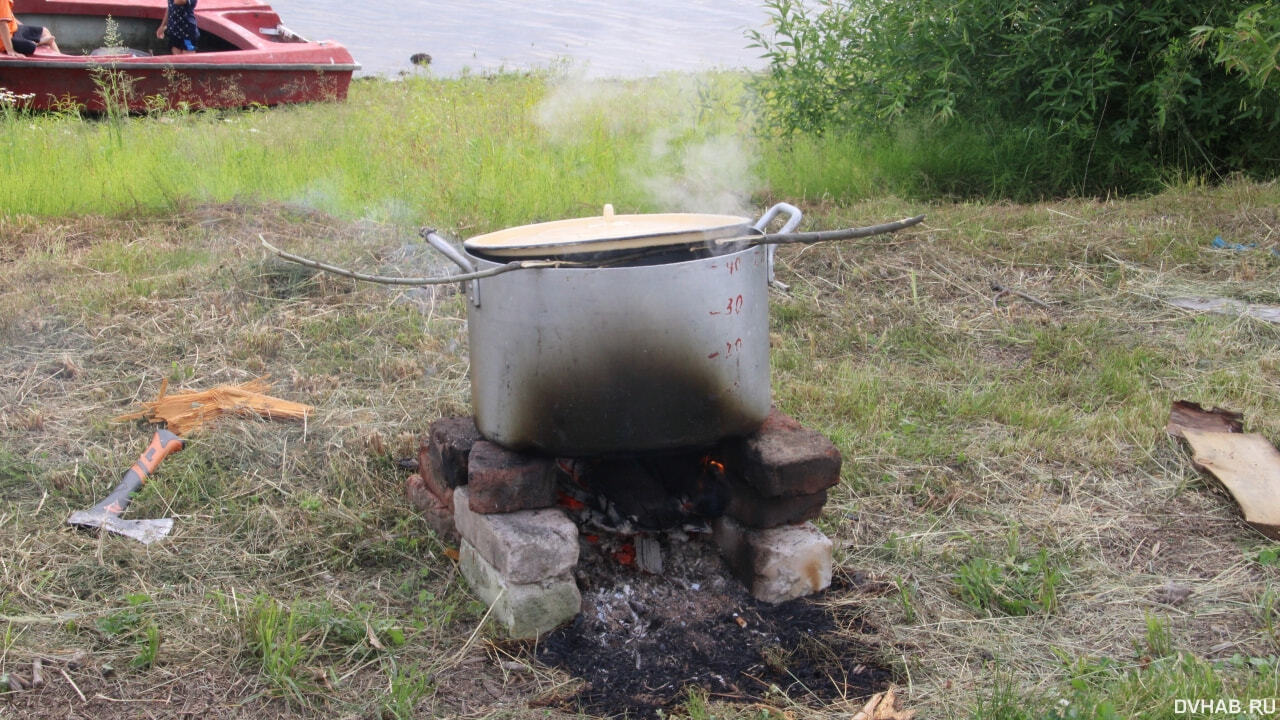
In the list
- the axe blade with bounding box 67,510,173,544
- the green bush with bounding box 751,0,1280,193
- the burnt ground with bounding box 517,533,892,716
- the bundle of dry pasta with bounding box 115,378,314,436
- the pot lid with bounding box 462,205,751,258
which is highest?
the green bush with bounding box 751,0,1280,193

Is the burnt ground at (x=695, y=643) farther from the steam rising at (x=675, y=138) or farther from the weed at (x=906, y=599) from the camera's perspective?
the steam rising at (x=675, y=138)

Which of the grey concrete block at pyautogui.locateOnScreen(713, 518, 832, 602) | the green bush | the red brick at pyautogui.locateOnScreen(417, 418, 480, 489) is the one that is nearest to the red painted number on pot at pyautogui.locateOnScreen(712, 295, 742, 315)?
the grey concrete block at pyautogui.locateOnScreen(713, 518, 832, 602)

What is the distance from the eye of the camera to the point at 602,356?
2457 mm

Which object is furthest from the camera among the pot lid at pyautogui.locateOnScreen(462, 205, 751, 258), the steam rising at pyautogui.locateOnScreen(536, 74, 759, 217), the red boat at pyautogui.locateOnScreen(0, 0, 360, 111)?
the red boat at pyautogui.locateOnScreen(0, 0, 360, 111)

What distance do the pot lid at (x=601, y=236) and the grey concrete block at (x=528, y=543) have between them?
68 centimetres

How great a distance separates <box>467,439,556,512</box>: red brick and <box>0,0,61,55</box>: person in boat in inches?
322

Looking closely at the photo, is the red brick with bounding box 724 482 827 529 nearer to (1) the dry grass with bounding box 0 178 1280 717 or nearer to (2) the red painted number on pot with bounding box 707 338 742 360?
(1) the dry grass with bounding box 0 178 1280 717

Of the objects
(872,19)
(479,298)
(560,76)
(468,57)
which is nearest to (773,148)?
(872,19)

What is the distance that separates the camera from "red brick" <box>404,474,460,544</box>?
299 centimetres

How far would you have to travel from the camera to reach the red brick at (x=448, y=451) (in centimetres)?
282

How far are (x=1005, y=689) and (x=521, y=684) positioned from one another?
1.13 m

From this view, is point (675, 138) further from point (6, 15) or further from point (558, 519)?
point (6, 15)

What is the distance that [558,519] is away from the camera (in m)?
2.65

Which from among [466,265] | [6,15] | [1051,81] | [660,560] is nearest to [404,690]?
[660,560]
